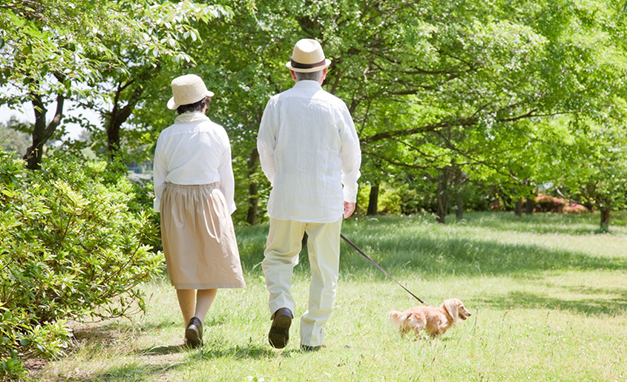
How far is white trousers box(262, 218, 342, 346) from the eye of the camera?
13.7 ft

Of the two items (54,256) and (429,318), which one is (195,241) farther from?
(429,318)

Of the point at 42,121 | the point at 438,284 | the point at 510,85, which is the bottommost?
the point at 438,284

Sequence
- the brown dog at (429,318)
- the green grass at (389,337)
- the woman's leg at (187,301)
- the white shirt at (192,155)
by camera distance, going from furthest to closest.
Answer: the brown dog at (429,318) → the woman's leg at (187,301) → the white shirt at (192,155) → the green grass at (389,337)

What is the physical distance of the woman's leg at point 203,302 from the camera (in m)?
4.39

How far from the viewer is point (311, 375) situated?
11.9 ft

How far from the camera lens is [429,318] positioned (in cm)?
491

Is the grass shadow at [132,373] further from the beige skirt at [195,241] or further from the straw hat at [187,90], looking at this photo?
the straw hat at [187,90]

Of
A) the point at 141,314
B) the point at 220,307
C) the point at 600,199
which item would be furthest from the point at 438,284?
the point at 600,199

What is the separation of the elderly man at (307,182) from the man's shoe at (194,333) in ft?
1.90

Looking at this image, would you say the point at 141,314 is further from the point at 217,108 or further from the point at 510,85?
the point at 510,85

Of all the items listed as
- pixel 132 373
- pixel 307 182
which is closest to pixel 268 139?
pixel 307 182

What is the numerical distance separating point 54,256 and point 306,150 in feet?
5.91

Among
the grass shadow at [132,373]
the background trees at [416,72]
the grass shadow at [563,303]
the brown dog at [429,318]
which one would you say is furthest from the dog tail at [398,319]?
the background trees at [416,72]

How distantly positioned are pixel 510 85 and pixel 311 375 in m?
9.40
